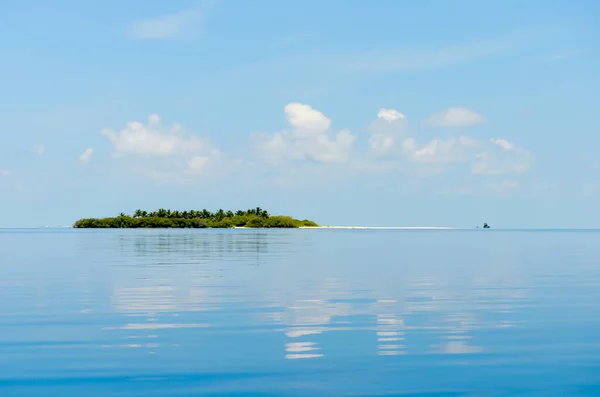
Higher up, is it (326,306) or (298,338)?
(326,306)

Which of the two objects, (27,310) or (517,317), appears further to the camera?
(27,310)

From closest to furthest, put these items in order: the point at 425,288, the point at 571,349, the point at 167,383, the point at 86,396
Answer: the point at 86,396, the point at 167,383, the point at 571,349, the point at 425,288

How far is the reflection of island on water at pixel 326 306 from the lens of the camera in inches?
953

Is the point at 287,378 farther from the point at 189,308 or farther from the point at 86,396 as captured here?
the point at 189,308

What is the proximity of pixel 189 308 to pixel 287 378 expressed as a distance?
583 inches

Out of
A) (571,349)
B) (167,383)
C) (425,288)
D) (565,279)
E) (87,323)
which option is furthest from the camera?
(565,279)

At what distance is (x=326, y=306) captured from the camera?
3316 cm

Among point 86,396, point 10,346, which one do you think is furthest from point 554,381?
→ point 10,346

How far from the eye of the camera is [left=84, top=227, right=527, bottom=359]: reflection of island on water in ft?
79.4

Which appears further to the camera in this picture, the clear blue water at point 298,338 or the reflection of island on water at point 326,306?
the reflection of island on water at point 326,306

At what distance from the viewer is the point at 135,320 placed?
28625 millimetres

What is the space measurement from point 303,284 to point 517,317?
17452 millimetres

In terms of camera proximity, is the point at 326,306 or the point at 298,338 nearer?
the point at 298,338

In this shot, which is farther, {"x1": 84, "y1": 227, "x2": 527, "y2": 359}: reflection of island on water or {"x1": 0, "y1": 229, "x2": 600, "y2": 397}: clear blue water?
{"x1": 84, "y1": 227, "x2": 527, "y2": 359}: reflection of island on water
